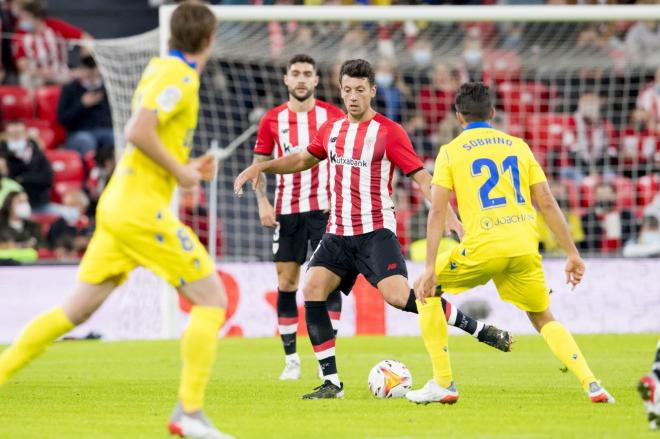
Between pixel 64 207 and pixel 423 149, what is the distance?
5199 millimetres

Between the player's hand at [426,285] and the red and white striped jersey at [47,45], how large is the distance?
42.7ft

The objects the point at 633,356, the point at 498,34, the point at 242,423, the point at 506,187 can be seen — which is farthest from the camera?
the point at 498,34

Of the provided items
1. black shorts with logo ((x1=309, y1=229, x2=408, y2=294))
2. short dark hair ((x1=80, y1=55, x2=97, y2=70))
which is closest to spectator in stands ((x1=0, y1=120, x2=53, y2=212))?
short dark hair ((x1=80, y1=55, x2=97, y2=70))

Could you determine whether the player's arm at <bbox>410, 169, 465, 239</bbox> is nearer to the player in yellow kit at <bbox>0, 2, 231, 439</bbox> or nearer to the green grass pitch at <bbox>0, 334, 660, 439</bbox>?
the green grass pitch at <bbox>0, 334, 660, 439</bbox>

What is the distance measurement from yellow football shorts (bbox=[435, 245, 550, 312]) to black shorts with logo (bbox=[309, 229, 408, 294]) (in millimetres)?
687

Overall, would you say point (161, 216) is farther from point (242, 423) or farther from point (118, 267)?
point (242, 423)

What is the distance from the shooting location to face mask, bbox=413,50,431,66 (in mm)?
17938

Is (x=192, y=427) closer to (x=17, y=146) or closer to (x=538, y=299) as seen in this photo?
(x=538, y=299)

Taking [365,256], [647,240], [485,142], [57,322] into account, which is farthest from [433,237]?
[647,240]

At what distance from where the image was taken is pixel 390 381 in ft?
26.8

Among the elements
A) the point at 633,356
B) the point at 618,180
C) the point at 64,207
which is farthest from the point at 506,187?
the point at 64,207

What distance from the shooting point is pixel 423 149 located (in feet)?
57.5

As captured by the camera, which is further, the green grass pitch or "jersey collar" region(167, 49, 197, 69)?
the green grass pitch

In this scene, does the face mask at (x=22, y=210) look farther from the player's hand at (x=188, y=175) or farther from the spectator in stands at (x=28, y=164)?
the player's hand at (x=188, y=175)
